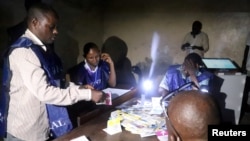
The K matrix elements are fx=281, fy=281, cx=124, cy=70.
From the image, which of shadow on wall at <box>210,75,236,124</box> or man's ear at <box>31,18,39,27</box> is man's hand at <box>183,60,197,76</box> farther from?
man's ear at <box>31,18,39,27</box>

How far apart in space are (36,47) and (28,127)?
1.61ft

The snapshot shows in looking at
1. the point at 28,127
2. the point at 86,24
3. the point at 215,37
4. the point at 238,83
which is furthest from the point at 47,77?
the point at 215,37

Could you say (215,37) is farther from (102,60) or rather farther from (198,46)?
(102,60)

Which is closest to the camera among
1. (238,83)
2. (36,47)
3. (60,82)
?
(36,47)

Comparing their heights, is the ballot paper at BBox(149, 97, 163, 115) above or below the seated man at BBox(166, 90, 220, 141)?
below

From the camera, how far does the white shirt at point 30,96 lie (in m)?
1.62

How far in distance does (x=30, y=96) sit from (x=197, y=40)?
4.16 meters

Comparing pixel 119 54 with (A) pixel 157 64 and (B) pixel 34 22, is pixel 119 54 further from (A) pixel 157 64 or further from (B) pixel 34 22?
(B) pixel 34 22

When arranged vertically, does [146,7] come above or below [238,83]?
above

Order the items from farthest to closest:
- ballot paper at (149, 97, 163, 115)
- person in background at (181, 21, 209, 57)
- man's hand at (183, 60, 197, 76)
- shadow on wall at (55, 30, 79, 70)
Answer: person in background at (181, 21, 209, 57) → shadow on wall at (55, 30, 79, 70) → man's hand at (183, 60, 197, 76) → ballot paper at (149, 97, 163, 115)

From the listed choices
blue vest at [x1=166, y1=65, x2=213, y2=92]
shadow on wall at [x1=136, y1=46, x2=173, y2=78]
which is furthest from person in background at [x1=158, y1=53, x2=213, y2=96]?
shadow on wall at [x1=136, y1=46, x2=173, y2=78]

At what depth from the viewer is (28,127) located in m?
1.71

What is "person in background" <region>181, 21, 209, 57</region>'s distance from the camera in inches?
205

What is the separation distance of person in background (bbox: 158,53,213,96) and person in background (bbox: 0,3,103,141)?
1307mm
